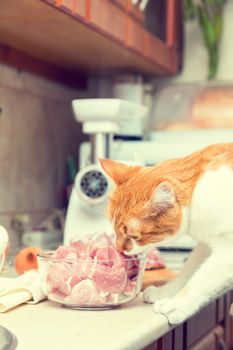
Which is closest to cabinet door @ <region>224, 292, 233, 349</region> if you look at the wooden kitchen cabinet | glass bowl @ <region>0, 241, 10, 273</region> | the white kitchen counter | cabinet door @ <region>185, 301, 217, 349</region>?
the wooden kitchen cabinet

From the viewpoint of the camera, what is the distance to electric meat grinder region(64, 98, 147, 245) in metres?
1.51

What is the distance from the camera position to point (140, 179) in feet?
3.64

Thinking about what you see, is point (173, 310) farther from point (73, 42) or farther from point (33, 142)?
point (33, 142)

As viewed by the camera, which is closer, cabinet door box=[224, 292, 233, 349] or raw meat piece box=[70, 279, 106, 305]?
raw meat piece box=[70, 279, 106, 305]

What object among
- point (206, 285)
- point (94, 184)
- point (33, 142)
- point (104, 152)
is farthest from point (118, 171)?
point (33, 142)

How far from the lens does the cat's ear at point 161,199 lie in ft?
3.28

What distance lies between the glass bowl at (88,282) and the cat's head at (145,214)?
4 cm

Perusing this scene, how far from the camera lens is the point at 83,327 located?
93 centimetres

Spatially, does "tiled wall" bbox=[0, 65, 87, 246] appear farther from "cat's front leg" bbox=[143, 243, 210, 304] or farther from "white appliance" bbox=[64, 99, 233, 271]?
"cat's front leg" bbox=[143, 243, 210, 304]

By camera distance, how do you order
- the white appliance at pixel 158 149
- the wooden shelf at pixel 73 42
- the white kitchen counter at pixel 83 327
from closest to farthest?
the white kitchen counter at pixel 83 327
the wooden shelf at pixel 73 42
the white appliance at pixel 158 149

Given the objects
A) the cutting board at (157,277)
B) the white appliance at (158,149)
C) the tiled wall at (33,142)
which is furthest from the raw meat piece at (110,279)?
the tiled wall at (33,142)

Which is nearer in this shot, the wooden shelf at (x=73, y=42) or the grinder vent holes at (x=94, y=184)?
the wooden shelf at (x=73, y=42)

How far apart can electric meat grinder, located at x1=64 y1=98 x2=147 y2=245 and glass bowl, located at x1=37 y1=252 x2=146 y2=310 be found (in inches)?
14.5

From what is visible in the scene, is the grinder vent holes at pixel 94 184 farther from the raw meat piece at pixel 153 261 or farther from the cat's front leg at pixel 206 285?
the cat's front leg at pixel 206 285
